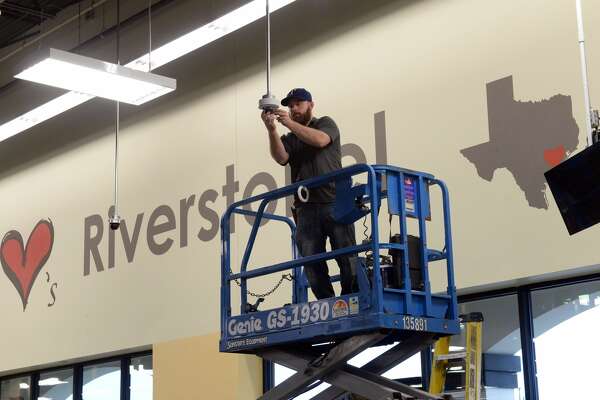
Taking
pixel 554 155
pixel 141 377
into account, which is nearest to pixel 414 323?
pixel 554 155

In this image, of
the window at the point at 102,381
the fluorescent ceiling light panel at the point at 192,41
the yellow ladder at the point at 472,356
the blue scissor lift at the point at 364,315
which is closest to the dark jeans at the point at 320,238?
the blue scissor lift at the point at 364,315

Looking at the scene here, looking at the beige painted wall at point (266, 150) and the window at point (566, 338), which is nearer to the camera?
the window at point (566, 338)

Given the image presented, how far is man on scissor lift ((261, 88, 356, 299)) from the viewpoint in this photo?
7.60m

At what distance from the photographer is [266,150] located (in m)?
13.2

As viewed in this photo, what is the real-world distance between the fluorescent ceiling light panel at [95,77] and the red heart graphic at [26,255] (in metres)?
5.96

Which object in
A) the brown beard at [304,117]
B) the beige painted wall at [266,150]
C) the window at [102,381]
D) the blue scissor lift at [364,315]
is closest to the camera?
the blue scissor lift at [364,315]

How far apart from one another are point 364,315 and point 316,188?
119cm

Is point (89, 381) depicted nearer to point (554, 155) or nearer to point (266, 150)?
point (266, 150)

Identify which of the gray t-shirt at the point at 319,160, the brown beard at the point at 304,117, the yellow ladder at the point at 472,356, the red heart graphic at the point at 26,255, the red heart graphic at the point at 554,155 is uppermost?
the red heart graphic at the point at 26,255

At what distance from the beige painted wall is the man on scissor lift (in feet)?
10.5

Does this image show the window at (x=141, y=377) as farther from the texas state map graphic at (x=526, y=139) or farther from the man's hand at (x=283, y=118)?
the man's hand at (x=283, y=118)

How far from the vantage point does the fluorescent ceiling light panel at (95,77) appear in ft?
36.8

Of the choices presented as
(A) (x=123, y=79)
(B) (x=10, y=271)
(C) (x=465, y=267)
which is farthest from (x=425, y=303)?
(B) (x=10, y=271)

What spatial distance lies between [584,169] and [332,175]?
222 cm
